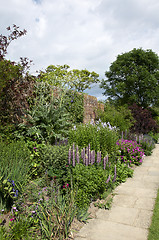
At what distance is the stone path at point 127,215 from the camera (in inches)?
110

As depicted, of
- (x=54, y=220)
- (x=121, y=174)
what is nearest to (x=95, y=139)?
(x=121, y=174)

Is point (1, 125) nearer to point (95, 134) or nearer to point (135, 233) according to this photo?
point (95, 134)

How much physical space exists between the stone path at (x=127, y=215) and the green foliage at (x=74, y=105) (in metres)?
3.17

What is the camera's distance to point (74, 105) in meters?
7.39

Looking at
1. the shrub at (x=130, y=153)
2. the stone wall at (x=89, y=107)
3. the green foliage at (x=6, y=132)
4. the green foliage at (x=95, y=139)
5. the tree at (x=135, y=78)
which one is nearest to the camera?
the green foliage at (x=6, y=132)

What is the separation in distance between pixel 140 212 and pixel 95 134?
2.24 metres

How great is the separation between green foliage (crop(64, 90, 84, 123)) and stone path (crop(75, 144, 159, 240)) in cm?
317

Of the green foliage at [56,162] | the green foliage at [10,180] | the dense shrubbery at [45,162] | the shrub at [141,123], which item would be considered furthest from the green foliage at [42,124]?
the shrub at [141,123]

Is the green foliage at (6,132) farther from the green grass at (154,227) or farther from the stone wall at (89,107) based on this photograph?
the stone wall at (89,107)

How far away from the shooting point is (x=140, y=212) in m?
3.43

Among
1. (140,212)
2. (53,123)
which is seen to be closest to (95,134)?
(53,123)

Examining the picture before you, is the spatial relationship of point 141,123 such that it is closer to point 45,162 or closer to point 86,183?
point 45,162

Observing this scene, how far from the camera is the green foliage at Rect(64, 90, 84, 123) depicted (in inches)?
282

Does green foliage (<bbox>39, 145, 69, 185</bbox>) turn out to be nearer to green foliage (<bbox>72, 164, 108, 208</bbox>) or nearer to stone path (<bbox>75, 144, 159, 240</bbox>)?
green foliage (<bbox>72, 164, 108, 208</bbox>)
